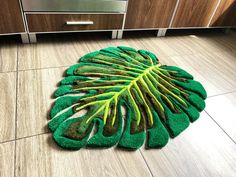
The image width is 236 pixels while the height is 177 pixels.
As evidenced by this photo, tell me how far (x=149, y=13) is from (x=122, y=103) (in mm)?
934

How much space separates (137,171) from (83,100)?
1.40 feet

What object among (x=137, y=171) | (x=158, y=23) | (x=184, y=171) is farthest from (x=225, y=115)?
(x=158, y=23)

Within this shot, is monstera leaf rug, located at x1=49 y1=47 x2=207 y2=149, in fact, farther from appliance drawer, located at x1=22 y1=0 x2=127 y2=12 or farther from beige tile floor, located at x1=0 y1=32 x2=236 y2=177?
appliance drawer, located at x1=22 y1=0 x2=127 y2=12

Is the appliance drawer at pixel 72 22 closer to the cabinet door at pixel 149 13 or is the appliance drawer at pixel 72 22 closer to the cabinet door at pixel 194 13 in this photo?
the cabinet door at pixel 149 13

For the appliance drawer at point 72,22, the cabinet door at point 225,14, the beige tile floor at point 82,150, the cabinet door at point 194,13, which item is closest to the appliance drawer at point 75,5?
the appliance drawer at point 72,22

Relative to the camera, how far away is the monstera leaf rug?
2.70 ft

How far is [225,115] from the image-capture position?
3.47 feet

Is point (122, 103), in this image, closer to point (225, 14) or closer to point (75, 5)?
point (75, 5)

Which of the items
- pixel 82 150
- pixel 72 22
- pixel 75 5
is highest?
pixel 75 5

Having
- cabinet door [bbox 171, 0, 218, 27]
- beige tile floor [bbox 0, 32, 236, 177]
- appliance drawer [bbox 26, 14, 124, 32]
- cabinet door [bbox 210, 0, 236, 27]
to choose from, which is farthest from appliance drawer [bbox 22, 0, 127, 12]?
cabinet door [bbox 210, 0, 236, 27]

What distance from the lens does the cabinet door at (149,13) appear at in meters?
1.47

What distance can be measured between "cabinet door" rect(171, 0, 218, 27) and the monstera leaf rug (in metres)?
0.63

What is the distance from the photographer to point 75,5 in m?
1.28

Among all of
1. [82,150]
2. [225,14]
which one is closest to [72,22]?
[82,150]
